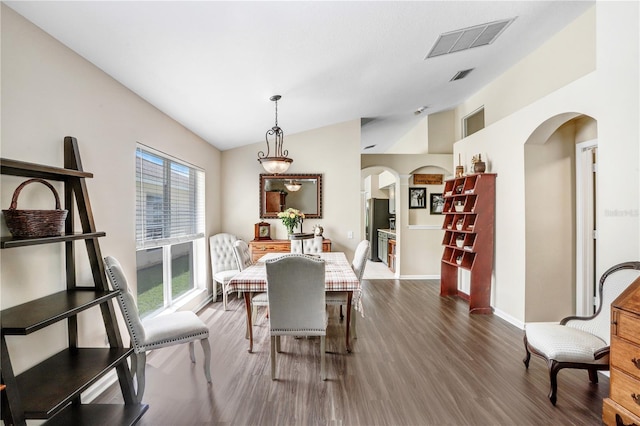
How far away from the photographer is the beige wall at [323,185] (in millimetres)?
5496

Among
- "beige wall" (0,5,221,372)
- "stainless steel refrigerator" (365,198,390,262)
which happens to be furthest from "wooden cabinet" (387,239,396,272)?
"beige wall" (0,5,221,372)

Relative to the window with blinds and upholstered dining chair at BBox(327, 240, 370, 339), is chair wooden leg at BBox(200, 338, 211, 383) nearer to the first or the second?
the window with blinds

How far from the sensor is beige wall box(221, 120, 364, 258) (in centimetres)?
550

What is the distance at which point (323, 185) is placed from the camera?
550 cm

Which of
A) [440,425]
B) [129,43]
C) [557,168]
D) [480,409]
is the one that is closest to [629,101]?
[557,168]

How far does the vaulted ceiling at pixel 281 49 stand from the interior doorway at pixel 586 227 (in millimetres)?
1569

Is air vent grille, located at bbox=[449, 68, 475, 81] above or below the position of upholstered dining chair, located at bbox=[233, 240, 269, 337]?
above

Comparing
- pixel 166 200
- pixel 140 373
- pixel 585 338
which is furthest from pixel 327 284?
pixel 166 200

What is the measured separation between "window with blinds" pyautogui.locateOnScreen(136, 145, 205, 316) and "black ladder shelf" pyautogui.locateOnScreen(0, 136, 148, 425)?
98 cm

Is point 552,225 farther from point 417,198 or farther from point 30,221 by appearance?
point 30,221

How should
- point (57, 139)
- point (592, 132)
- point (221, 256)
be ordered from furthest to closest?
1. point (221, 256)
2. point (592, 132)
3. point (57, 139)

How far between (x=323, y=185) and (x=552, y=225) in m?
3.33

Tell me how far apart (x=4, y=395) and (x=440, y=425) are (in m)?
2.31

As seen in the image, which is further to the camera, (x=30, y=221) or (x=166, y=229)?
(x=166, y=229)
